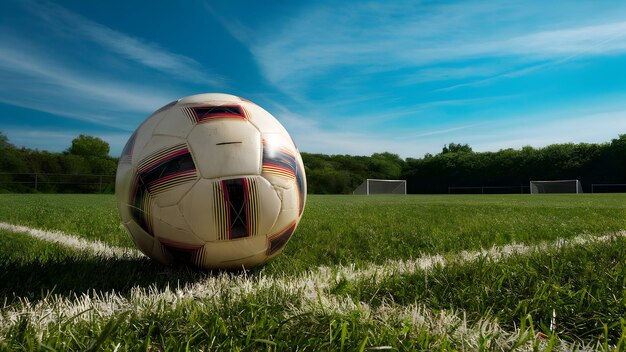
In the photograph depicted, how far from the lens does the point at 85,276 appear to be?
2.37 meters

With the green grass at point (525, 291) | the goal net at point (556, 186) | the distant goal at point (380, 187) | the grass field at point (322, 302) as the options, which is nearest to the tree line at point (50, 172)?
the distant goal at point (380, 187)

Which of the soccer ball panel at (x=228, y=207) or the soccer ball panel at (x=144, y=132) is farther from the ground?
the soccer ball panel at (x=144, y=132)

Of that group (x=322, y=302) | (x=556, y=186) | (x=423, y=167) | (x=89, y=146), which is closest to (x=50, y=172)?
(x=89, y=146)

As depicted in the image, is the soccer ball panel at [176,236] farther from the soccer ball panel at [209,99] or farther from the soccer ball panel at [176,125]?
the soccer ball panel at [209,99]

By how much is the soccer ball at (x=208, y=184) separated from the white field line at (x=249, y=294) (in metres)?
0.24

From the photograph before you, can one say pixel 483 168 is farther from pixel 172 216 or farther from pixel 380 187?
pixel 172 216

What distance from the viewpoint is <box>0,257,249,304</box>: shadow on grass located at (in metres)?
2.11

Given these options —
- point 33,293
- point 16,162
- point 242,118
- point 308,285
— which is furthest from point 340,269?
point 16,162

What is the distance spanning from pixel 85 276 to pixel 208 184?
0.94 m

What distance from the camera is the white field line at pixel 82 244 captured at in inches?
124

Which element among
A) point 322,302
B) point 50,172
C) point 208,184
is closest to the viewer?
point 322,302

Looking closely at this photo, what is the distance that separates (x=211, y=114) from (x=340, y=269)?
4.02 ft

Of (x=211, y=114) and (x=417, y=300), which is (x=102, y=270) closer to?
(x=211, y=114)

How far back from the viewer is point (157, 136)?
236 cm
